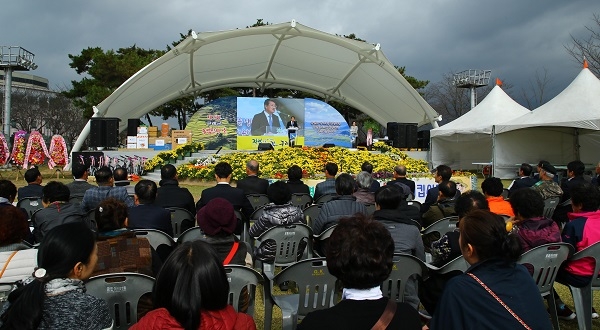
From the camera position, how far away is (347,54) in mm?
19703

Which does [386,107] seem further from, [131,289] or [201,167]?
[131,289]

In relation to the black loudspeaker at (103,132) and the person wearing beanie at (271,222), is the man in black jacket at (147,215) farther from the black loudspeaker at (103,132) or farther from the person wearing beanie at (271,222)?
the black loudspeaker at (103,132)

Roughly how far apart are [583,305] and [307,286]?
1989mm

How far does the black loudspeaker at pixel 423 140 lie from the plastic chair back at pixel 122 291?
19.4m

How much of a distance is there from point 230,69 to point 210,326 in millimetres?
21131

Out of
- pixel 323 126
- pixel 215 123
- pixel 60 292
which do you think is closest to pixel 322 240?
pixel 60 292

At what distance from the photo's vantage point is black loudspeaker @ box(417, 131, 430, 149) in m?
20.6

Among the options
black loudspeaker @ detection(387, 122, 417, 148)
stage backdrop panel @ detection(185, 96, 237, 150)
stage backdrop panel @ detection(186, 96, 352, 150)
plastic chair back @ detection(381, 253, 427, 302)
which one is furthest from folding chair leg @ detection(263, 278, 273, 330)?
stage backdrop panel @ detection(185, 96, 237, 150)

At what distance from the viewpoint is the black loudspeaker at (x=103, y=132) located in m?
16.4

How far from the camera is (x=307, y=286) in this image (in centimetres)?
255

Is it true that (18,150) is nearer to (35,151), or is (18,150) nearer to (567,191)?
(35,151)

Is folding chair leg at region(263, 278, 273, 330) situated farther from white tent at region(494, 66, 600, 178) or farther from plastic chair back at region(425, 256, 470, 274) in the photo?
white tent at region(494, 66, 600, 178)

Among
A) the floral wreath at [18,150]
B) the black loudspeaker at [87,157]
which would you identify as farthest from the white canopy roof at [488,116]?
the floral wreath at [18,150]

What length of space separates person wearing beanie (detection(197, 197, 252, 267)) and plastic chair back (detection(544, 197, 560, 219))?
440cm
